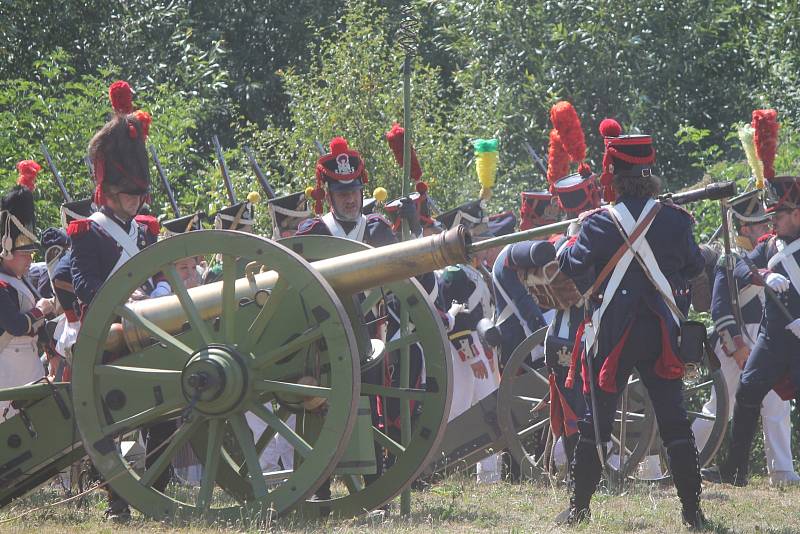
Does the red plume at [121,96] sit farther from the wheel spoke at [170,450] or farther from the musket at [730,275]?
the musket at [730,275]

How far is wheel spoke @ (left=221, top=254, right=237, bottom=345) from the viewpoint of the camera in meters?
5.88

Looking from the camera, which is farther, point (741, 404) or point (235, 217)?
point (235, 217)

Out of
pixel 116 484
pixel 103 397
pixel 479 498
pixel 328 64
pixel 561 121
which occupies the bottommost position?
pixel 479 498

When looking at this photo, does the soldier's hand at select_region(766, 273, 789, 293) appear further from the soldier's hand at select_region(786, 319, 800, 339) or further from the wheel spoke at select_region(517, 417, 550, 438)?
the wheel spoke at select_region(517, 417, 550, 438)

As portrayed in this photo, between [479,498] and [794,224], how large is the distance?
2394 mm

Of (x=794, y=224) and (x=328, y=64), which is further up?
(x=328, y=64)

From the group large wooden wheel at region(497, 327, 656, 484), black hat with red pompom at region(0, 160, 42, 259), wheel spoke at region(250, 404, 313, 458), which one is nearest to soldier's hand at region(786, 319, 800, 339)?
large wooden wheel at region(497, 327, 656, 484)

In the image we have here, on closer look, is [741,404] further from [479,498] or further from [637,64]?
[637,64]

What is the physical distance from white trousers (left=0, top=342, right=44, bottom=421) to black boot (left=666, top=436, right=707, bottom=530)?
395cm

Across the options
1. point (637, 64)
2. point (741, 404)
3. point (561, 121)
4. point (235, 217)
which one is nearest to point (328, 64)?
point (637, 64)

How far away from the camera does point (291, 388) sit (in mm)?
5797

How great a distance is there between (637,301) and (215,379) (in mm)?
1827

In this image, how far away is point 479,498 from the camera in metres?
7.52

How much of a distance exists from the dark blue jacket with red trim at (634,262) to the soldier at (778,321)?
2.04m
